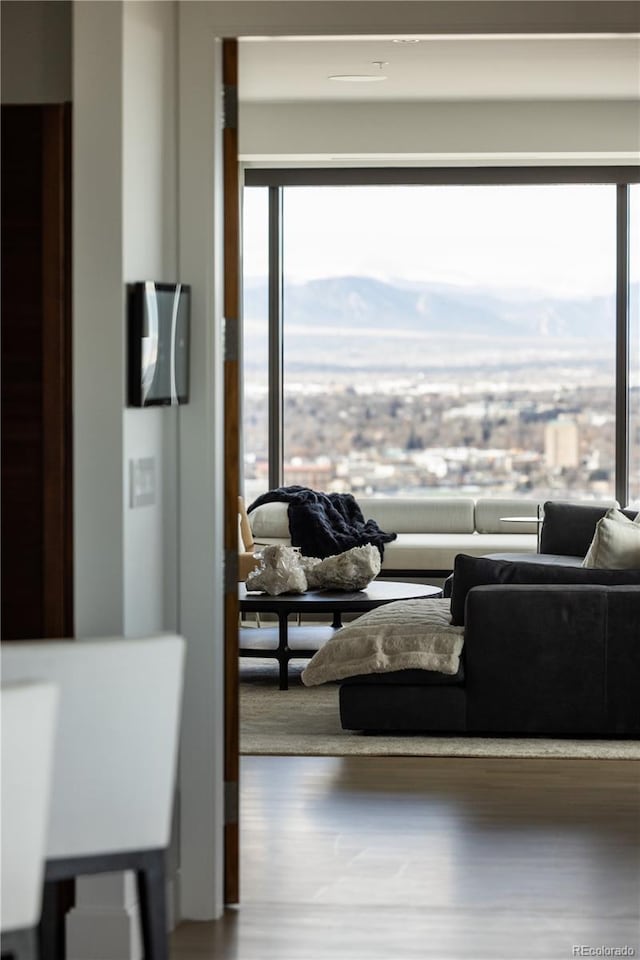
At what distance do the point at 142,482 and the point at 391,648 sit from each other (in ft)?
8.25

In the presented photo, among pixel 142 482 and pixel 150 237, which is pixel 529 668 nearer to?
pixel 142 482

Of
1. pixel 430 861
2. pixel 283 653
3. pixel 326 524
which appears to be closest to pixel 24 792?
pixel 430 861

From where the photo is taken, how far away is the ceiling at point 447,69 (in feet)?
25.4

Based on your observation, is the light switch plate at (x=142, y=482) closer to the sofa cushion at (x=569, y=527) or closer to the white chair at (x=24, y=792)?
the white chair at (x=24, y=792)

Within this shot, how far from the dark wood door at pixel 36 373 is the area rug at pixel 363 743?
241cm

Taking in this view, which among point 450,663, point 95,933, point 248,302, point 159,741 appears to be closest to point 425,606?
point 450,663

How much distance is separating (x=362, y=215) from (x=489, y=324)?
1263mm

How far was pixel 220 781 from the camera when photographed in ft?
12.0

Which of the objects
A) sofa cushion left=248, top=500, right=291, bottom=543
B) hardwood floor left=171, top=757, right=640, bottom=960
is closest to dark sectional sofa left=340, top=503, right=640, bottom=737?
hardwood floor left=171, top=757, right=640, bottom=960

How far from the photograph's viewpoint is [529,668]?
5.57 m

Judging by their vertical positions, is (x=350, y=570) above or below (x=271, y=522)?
below

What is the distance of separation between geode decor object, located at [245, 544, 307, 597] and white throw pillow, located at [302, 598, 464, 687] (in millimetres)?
1013

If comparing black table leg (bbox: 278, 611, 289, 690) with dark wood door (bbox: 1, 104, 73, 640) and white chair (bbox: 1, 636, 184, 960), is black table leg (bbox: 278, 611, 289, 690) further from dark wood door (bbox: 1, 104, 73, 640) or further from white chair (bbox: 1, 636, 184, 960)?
white chair (bbox: 1, 636, 184, 960)

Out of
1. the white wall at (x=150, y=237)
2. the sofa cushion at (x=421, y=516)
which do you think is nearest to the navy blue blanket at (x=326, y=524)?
the sofa cushion at (x=421, y=516)
